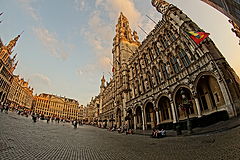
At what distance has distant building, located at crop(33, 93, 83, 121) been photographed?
10250 centimetres

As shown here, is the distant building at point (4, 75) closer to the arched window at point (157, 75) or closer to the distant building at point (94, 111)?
the distant building at point (94, 111)

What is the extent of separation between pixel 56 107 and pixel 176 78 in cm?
11893

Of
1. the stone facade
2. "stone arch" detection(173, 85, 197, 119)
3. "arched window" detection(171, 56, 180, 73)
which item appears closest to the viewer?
"stone arch" detection(173, 85, 197, 119)

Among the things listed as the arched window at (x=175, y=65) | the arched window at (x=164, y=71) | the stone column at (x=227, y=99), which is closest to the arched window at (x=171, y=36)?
the arched window at (x=175, y=65)

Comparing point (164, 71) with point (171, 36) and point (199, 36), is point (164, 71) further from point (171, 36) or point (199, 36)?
point (199, 36)

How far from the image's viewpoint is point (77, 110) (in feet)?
399

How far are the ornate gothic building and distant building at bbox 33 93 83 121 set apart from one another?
10190 centimetres

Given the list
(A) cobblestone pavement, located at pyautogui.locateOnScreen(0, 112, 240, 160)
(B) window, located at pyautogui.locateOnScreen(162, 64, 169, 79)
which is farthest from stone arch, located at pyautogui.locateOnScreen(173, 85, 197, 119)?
(A) cobblestone pavement, located at pyautogui.locateOnScreen(0, 112, 240, 160)

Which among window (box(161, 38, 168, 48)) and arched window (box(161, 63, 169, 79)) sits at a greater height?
window (box(161, 38, 168, 48))

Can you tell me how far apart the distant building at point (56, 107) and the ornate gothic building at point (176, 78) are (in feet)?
334

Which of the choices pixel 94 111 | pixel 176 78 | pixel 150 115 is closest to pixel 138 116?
pixel 150 115

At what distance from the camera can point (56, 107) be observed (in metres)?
109

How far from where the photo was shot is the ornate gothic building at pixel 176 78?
1267 cm

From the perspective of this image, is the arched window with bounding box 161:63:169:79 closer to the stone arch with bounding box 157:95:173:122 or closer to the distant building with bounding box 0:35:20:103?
the stone arch with bounding box 157:95:173:122
